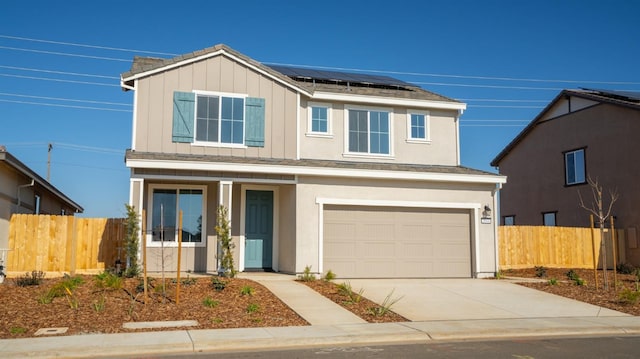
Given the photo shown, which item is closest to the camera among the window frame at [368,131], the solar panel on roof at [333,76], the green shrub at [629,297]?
the green shrub at [629,297]

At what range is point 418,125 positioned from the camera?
19859 millimetres

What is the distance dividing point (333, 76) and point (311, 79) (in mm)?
1114

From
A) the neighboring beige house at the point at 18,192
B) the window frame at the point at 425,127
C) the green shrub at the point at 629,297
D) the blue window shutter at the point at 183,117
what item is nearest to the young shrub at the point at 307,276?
the blue window shutter at the point at 183,117

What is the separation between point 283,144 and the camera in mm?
17828

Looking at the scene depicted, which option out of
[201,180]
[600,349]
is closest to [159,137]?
[201,180]

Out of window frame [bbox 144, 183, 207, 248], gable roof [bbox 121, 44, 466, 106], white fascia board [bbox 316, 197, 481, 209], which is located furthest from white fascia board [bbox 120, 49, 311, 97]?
white fascia board [bbox 316, 197, 481, 209]

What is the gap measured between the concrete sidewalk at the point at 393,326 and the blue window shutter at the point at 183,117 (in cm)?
452

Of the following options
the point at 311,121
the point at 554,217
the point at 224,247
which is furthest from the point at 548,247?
the point at 224,247

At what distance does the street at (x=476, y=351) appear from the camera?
8.51 metres

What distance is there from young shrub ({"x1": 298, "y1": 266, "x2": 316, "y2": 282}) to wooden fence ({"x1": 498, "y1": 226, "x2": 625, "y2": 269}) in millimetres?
8178

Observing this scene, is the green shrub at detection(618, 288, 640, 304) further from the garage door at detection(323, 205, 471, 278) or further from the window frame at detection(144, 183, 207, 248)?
the window frame at detection(144, 183, 207, 248)

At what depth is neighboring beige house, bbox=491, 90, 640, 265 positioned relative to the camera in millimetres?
23516

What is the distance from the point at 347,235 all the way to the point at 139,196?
582 cm

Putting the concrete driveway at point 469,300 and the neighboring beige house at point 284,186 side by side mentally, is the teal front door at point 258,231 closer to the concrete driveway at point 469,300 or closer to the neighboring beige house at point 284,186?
the neighboring beige house at point 284,186
